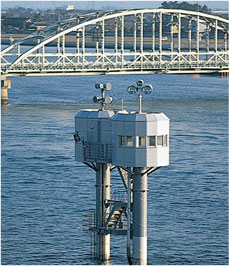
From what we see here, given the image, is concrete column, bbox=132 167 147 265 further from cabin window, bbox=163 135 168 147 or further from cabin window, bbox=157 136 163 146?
cabin window, bbox=163 135 168 147

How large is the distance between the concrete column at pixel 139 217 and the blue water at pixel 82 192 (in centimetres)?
425

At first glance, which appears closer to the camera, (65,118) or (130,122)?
(130,122)

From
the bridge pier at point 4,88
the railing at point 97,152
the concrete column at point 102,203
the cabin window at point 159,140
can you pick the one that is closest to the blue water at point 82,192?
the concrete column at point 102,203

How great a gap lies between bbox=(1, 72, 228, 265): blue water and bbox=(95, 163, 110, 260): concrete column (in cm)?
175

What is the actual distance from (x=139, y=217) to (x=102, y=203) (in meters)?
2.84

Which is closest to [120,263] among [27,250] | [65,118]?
[27,250]

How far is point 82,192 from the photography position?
219 ft

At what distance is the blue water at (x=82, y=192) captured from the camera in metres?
52.4

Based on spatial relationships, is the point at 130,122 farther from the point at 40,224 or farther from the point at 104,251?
the point at 40,224

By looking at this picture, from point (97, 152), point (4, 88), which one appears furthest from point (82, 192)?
point (4, 88)

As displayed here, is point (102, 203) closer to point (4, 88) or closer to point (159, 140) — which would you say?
point (159, 140)

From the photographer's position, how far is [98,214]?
46344mm

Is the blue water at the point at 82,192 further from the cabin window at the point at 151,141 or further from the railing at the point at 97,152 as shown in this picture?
the cabin window at the point at 151,141

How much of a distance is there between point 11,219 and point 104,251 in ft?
42.9
